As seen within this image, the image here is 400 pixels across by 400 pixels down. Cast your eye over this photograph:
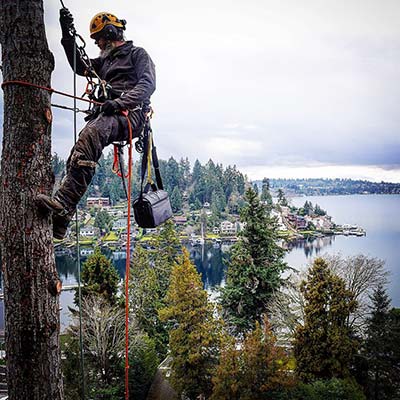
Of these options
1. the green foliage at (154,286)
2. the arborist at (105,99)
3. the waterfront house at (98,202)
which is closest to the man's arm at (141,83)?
the arborist at (105,99)

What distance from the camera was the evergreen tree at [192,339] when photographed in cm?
1239

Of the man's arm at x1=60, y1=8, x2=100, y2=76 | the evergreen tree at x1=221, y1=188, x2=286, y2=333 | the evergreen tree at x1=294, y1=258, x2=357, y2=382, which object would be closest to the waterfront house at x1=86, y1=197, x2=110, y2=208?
the evergreen tree at x1=221, y1=188, x2=286, y2=333

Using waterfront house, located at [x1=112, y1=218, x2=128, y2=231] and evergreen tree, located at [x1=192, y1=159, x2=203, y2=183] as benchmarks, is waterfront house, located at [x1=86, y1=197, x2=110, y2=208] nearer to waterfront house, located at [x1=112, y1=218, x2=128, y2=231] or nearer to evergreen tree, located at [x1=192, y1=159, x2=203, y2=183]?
waterfront house, located at [x1=112, y1=218, x2=128, y2=231]

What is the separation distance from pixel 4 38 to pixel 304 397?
11.0 m

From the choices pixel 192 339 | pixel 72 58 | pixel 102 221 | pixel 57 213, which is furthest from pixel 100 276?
pixel 102 221

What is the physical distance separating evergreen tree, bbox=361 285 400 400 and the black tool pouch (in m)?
11.7

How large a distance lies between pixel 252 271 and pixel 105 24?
13.5 metres

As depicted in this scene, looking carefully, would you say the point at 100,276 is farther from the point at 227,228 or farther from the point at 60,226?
the point at 227,228

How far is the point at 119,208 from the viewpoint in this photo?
8031cm

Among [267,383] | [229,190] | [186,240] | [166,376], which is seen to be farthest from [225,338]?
[229,190]

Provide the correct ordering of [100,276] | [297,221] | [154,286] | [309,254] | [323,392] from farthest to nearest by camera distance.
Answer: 1. [297,221]
2. [309,254]
3. [154,286]
4. [100,276]
5. [323,392]

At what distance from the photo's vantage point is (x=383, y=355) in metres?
12.5

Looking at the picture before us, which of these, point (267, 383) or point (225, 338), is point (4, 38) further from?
point (225, 338)

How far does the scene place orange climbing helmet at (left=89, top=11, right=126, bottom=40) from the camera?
3133mm
